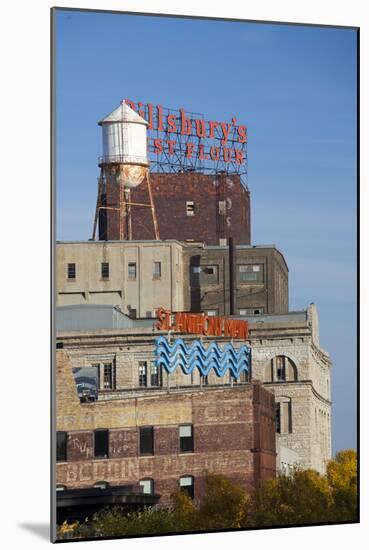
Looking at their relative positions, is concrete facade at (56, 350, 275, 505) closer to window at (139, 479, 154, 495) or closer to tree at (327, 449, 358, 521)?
window at (139, 479, 154, 495)

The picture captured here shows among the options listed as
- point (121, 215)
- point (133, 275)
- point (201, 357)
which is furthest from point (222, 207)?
point (201, 357)

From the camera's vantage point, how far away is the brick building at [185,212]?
59250mm

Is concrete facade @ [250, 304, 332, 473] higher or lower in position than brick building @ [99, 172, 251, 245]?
lower

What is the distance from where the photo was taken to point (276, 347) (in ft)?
202

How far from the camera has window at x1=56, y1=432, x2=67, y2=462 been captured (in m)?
57.0

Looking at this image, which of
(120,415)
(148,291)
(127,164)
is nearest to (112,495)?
(120,415)

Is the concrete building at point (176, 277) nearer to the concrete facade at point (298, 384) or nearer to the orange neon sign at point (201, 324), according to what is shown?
the orange neon sign at point (201, 324)

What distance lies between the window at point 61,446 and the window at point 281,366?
7.28 m

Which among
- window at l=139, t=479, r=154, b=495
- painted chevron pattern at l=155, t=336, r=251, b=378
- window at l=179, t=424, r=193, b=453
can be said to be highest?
painted chevron pattern at l=155, t=336, r=251, b=378

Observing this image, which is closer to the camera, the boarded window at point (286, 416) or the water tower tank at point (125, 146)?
the water tower tank at point (125, 146)

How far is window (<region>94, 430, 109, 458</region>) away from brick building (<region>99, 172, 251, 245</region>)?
5.66 metres

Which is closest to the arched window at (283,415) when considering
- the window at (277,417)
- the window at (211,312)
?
the window at (277,417)

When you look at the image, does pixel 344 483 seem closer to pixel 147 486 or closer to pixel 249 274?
pixel 147 486

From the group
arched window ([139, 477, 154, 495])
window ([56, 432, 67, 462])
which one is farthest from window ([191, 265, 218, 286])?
window ([56, 432, 67, 462])
